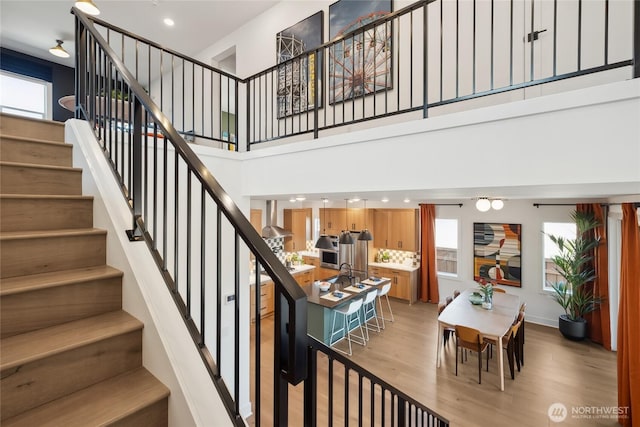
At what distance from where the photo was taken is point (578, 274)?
509 cm

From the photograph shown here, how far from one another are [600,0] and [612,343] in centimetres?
549

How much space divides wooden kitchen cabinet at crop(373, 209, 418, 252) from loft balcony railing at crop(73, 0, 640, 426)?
4008 mm

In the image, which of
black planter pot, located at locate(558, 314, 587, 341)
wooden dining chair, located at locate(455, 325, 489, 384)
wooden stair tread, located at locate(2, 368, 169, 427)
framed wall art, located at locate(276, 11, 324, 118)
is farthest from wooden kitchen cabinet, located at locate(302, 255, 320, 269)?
wooden stair tread, located at locate(2, 368, 169, 427)

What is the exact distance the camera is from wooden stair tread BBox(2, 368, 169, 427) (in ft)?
3.04

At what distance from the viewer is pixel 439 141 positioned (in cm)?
182

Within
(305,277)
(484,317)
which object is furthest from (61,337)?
(305,277)

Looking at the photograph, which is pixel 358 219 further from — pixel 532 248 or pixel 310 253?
pixel 532 248

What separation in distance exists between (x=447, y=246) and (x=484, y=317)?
3013 millimetres

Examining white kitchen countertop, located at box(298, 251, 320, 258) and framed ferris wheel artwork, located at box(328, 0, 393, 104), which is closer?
framed ferris wheel artwork, located at box(328, 0, 393, 104)

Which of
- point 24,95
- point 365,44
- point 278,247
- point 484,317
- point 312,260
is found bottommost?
point 484,317

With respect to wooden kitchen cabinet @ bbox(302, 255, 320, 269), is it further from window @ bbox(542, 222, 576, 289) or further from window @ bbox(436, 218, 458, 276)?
window @ bbox(542, 222, 576, 289)

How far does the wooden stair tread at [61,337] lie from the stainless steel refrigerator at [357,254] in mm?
6845

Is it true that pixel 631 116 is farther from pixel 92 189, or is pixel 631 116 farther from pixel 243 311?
pixel 243 311

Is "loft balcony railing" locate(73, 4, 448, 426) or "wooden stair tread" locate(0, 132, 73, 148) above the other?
"wooden stair tread" locate(0, 132, 73, 148)
